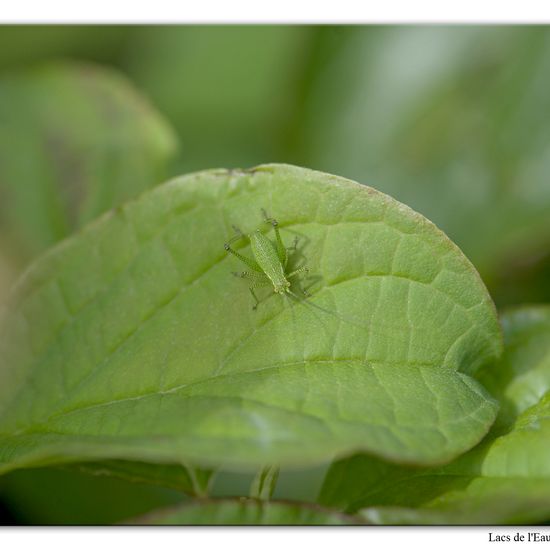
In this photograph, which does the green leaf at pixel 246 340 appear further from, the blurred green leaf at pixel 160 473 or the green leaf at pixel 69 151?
the green leaf at pixel 69 151

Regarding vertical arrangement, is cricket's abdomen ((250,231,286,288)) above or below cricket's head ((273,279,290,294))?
above

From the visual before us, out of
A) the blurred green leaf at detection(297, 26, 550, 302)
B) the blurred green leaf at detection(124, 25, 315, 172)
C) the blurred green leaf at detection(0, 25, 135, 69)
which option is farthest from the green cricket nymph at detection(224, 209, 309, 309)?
the blurred green leaf at detection(0, 25, 135, 69)

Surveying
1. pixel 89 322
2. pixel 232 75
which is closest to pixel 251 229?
pixel 89 322

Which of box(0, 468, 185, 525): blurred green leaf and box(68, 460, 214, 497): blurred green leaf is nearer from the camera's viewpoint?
box(68, 460, 214, 497): blurred green leaf

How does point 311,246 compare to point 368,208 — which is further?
point 311,246

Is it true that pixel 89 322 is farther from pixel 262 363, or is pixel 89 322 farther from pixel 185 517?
pixel 185 517

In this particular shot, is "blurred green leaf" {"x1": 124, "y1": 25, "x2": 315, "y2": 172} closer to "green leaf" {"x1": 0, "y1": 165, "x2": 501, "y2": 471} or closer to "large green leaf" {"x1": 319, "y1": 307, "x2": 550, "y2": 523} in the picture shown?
"green leaf" {"x1": 0, "y1": 165, "x2": 501, "y2": 471}

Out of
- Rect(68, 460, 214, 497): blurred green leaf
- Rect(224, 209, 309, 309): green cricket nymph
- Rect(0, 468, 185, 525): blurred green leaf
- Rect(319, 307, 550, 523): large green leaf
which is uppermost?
Rect(224, 209, 309, 309): green cricket nymph

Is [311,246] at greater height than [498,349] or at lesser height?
greater

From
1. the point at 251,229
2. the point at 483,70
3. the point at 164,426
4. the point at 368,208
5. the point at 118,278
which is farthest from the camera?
the point at 483,70
